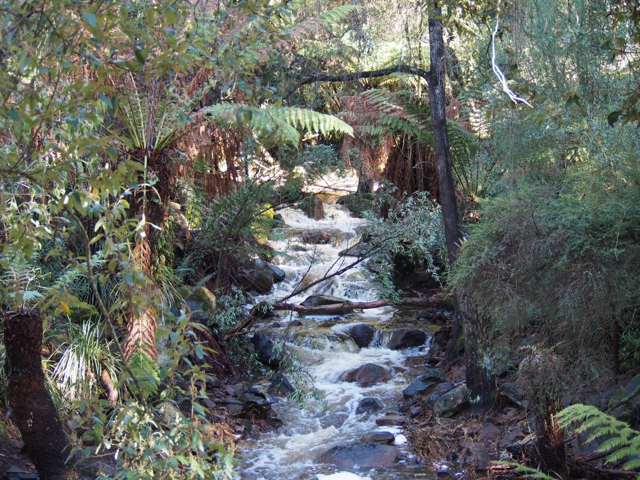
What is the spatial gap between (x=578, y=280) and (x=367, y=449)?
255 centimetres

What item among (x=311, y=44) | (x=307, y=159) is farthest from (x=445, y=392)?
(x=311, y=44)

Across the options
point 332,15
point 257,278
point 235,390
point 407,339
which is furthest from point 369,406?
point 332,15

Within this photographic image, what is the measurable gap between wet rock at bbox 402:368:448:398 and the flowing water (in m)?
0.15

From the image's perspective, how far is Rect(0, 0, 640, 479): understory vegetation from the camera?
2213mm

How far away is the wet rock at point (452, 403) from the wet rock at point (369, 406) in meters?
0.75

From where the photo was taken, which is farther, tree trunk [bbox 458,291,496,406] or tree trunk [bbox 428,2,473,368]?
tree trunk [bbox 428,2,473,368]

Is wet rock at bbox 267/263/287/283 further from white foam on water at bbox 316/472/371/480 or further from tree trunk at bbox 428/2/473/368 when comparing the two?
white foam on water at bbox 316/472/371/480

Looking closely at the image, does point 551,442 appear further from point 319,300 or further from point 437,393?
point 319,300

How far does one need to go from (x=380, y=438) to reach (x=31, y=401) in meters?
3.12

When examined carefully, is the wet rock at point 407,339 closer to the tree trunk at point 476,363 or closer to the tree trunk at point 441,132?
the tree trunk at point 441,132

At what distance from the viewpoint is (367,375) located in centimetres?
697

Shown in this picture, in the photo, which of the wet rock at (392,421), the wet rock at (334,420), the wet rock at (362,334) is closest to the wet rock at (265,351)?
the wet rock at (334,420)

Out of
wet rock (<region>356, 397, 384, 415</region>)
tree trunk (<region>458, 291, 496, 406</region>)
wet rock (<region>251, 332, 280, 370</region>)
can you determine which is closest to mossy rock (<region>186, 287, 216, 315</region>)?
wet rock (<region>251, 332, 280, 370</region>)

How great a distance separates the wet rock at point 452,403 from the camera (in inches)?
216
